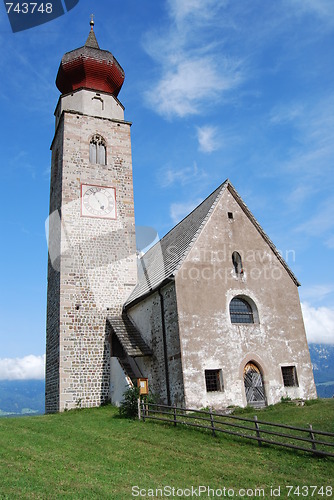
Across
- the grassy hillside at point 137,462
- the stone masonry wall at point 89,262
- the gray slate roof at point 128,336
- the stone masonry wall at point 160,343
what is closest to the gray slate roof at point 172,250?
the stone masonry wall at point 160,343

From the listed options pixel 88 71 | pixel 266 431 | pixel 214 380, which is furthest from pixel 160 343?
pixel 88 71

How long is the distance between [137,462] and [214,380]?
742cm

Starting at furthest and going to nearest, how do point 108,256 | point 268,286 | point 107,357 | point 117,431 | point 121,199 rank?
point 121,199 < point 108,256 < point 107,357 < point 268,286 < point 117,431

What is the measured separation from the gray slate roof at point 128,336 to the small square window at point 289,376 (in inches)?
257

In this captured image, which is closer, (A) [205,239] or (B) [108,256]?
(A) [205,239]

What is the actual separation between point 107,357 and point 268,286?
937 cm

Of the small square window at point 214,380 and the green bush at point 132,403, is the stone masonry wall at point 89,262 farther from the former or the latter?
the small square window at point 214,380

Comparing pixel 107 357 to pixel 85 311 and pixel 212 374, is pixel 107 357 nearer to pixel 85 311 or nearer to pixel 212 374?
pixel 85 311

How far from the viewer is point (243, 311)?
65.3 ft

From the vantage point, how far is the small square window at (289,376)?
19.7 meters

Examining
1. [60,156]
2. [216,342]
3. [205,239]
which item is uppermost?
[60,156]

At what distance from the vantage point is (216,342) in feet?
59.5

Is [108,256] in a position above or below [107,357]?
above

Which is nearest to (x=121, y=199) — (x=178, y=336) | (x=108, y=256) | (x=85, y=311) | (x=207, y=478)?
(x=108, y=256)
